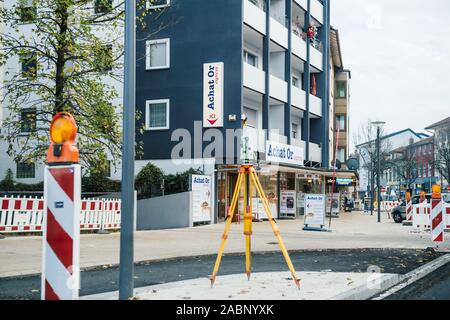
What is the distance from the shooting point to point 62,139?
4.13 meters

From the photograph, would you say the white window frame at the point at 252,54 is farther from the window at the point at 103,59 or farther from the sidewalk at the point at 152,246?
the sidewalk at the point at 152,246

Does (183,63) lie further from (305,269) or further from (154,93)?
(305,269)

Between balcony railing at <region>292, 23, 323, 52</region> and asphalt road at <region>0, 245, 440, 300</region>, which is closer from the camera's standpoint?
asphalt road at <region>0, 245, 440, 300</region>

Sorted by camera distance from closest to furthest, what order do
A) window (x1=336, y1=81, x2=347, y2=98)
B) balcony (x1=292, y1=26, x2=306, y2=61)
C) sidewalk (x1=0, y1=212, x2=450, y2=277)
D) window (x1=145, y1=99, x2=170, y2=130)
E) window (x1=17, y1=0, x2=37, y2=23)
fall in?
1. sidewalk (x1=0, y1=212, x2=450, y2=277)
2. window (x1=17, y1=0, x2=37, y2=23)
3. window (x1=145, y1=99, x2=170, y2=130)
4. balcony (x1=292, y1=26, x2=306, y2=61)
5. window (x1=336, y1=81, x2=347, y2=98)

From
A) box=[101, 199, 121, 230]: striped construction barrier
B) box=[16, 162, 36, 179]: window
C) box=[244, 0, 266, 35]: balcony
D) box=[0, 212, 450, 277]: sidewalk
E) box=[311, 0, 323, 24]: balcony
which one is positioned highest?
box=[311, 0, 323, 24]: balcony

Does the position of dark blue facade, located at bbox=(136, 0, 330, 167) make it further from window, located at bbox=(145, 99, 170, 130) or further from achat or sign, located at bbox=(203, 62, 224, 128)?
achat or sign, located at bbox=(203, 62, 224, 128)

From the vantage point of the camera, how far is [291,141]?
3406cm

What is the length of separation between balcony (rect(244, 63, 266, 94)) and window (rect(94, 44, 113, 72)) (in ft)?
37.2

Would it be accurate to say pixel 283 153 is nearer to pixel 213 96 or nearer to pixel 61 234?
pixel 213 96

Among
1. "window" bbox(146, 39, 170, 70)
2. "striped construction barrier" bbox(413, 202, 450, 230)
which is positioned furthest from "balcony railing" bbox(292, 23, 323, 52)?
"striped construction barrier" bbox(413, 202, 450, 230)

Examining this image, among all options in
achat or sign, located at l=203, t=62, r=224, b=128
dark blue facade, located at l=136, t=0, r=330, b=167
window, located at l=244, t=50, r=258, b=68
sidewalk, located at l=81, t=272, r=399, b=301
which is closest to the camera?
sidewalk, located at l=81, t=272, r=399, b=301

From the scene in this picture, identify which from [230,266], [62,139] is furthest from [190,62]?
[62,139]

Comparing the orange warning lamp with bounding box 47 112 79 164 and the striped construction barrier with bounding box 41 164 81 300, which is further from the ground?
the orange warning lamp with bounding box 47 112 79 164

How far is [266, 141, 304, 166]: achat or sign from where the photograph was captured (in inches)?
1152
